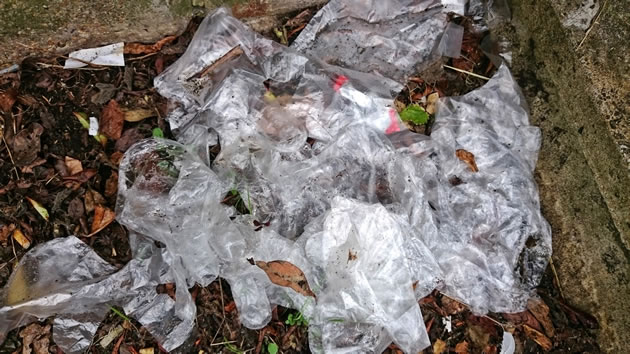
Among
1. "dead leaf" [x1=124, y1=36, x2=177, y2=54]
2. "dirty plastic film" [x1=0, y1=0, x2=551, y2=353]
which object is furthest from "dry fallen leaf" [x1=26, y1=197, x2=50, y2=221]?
"dead leaf" [x1=124, y1=36, x2=177, y2=54]

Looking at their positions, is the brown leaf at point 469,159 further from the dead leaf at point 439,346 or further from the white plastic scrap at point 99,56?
the white plastic scrap at point 99,56

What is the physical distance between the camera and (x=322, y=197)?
202cm

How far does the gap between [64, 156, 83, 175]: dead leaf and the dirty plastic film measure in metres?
0.21

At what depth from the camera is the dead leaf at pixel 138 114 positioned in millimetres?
2033

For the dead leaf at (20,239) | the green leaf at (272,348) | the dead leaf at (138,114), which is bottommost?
the green leaf at (272,348)

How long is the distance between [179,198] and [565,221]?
4.86ft

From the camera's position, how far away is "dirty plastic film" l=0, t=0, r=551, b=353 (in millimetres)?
1882

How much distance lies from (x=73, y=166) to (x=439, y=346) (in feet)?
5.07

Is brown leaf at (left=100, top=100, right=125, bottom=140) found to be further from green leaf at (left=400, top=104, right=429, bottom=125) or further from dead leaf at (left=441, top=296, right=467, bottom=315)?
dead leaf at (left=441, top=296, right=467, bottom=315)

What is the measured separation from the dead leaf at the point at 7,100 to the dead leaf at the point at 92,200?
1.38 ft

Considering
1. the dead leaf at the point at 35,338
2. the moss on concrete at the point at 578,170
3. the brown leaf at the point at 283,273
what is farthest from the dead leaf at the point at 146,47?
the moss on concrete at the point at 578,170

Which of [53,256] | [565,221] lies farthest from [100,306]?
[565,221]

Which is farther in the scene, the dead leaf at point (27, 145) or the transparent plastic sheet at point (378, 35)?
the transparent plastic sheet at point (378, 35)

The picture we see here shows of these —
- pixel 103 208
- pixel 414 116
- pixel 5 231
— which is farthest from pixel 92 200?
pixel 414 116
